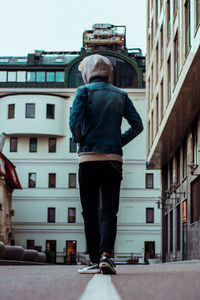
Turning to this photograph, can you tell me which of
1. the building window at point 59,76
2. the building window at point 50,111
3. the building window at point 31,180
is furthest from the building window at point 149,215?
the building window at point 59,76

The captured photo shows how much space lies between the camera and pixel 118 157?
21.1ft

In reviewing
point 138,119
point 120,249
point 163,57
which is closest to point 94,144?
point 138,119

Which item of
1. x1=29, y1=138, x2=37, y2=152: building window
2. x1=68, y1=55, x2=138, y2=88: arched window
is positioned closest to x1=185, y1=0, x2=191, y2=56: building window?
x1=68, y1=55, x2=138, y2=88: arched window

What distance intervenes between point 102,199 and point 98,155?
18.0 inches

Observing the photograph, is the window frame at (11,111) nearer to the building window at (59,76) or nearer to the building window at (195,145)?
the building window at (59,76)

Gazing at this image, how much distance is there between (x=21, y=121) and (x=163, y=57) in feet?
97.0

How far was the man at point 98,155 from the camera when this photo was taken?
251 inches

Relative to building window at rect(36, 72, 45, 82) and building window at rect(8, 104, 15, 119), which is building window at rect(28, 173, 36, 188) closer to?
building window at rect(8, 104, 15, 119)

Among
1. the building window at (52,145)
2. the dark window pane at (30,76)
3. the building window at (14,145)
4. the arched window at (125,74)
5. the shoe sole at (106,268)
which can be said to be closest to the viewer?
the shoe sole at (106,268)

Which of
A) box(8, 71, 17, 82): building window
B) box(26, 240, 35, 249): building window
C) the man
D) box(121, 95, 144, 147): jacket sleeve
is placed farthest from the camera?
box(8, 71, 17, 82): building window

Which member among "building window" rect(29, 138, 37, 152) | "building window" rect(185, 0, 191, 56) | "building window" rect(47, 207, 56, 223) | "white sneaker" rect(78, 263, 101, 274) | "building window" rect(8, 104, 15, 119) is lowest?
"white sneaker" rect(78, 263, 101, 274)

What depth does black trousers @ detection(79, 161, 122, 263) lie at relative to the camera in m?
6.32

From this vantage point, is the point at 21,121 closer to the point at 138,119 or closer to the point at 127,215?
the point at 127,215

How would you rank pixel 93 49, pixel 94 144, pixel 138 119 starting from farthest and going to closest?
pixel 93 49 → pixel 138 119 → pixel 94 144
